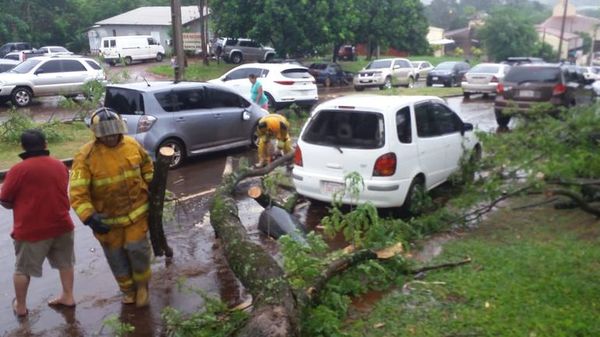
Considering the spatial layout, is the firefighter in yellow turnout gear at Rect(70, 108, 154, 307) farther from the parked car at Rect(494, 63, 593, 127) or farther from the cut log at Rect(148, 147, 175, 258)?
the parked car at Rect(494, 63, 593, 127)

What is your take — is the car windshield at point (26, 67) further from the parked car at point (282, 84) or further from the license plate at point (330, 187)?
the license plate at point (330, 187)

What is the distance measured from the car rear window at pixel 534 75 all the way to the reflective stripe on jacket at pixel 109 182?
12511 millimetres

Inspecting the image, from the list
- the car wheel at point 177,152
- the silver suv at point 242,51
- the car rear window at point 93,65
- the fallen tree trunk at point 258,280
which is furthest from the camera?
the silver suv at point 242,51

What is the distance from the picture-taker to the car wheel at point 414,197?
7.44 m

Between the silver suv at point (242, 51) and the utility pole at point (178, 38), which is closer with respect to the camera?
the utility pole at point (178, 38)

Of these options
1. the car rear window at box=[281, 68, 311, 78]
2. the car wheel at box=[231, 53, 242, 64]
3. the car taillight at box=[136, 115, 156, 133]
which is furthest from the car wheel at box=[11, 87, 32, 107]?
the car wheel at box=[231, 53, 242, 64]

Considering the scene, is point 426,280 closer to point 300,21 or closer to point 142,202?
point 142,202

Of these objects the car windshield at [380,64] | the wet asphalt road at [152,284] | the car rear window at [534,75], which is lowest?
the wet asphalt road at [152,284]

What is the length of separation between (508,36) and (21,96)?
5129 centimetres

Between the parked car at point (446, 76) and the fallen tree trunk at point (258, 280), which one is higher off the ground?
the fallen tree trunk at point (258, 280)

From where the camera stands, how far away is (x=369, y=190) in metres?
7.17

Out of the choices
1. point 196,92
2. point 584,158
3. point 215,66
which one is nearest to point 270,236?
point 584,158

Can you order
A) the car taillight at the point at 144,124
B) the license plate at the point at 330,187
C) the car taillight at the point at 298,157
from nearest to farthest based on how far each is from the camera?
A: 1. the license plate at the point at 330,187
2. the car taillight at the point at 298,157
3. the car taillight at the point at 144,124

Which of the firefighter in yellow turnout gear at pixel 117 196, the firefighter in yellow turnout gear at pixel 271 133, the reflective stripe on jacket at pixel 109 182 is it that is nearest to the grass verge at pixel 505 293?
the firefighter in yellow turnout gear at pixel 117 196
